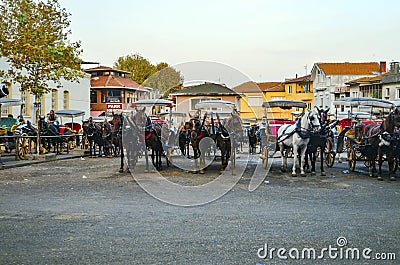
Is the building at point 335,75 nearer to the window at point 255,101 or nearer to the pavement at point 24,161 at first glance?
the pavement at point 24,161

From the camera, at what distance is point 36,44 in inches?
907

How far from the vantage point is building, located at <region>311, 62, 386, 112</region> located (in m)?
77.9

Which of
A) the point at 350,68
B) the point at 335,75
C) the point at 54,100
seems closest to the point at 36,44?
the point at 54,100

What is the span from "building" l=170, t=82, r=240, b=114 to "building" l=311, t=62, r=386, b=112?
2348 inches

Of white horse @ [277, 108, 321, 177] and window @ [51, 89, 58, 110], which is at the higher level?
window @ [51, 89, 58, 110]

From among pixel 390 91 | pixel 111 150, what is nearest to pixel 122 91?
pixel 390 91

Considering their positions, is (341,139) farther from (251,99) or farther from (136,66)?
(136,66)

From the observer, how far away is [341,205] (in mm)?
10969

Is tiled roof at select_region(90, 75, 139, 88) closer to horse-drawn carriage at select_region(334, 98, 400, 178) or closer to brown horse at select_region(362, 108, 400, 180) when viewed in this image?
horse-drawn carriage at select_region(334, 98, 400, 178)

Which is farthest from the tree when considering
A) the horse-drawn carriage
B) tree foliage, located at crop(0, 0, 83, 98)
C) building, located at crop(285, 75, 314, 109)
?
building, located at crop(285, 75, 314, 109)

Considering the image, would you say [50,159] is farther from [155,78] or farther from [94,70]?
[94,70]

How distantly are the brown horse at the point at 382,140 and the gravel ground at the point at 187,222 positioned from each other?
1.14m

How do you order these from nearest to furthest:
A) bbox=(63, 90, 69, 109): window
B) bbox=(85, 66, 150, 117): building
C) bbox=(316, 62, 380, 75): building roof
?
bbox=(63, 90, 69, 109): window, bbox=(85, 66, 150, 117): building, bbox=(316, 62, 380, 75): building roof

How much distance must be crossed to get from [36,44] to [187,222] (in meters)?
16.4
